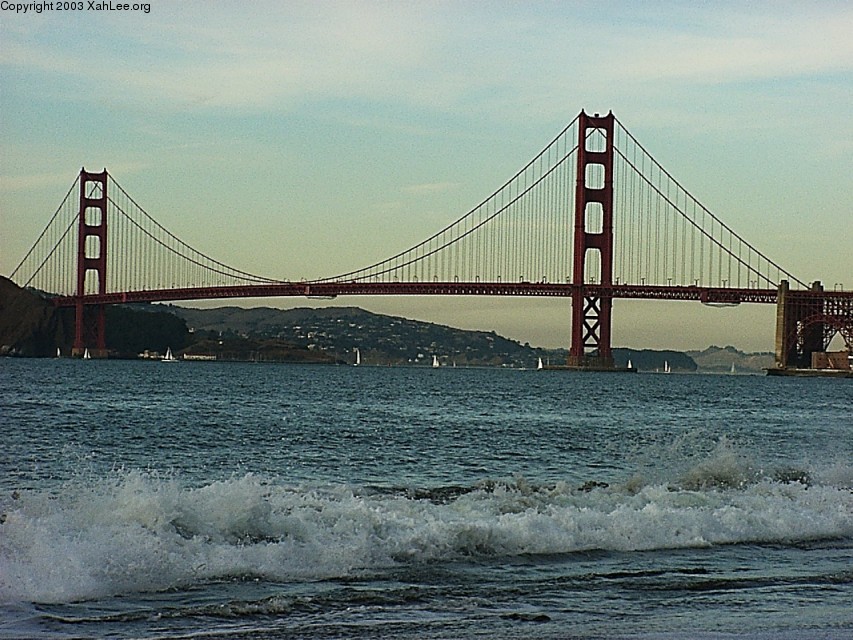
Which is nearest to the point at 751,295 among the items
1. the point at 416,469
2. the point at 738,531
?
the point at 416,469

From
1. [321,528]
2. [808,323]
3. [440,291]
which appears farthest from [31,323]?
[321,528]

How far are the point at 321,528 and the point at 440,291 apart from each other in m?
48.2

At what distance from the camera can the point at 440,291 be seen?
193 feet

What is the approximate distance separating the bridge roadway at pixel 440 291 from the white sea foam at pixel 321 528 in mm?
44746

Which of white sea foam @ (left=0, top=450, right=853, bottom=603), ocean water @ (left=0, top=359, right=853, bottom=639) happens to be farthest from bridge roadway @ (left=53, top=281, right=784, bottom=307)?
white sea foam @ (left=0, top=450, right=853, bottom=603)

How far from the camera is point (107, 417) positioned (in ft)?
95.6

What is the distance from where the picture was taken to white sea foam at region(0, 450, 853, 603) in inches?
363

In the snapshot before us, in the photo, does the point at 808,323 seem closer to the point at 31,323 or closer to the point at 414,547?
the point at 31,323

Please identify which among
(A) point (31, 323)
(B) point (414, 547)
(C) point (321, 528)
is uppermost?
(A) point (31, 323)

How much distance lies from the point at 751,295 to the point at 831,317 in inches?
498

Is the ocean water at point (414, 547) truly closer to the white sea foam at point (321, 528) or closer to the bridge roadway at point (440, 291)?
the white sea foam at point (321, 528)

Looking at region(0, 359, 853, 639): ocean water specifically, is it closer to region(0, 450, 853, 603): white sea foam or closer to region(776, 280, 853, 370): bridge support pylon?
region(0, 450, 853, 603): white sea foam

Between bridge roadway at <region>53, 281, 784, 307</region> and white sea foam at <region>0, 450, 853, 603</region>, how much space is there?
44.7 m

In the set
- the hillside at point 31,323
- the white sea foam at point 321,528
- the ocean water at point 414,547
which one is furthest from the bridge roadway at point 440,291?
the white sea foam at point 321,528
